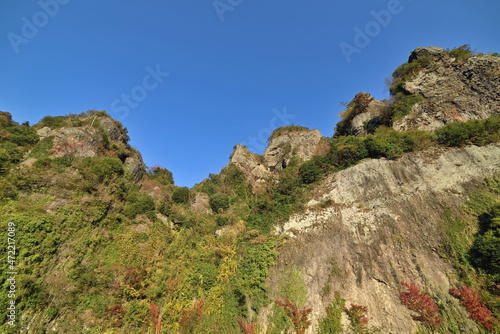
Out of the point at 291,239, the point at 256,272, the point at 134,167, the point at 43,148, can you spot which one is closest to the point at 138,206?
the point at 134,167

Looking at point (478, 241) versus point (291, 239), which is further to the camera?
point (291, 239)

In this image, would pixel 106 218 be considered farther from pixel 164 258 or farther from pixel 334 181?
pixel 334 181

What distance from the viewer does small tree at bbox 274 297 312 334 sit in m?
9.35

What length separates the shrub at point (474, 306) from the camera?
7021mm

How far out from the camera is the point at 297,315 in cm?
976

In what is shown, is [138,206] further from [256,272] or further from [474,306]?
[474,306]

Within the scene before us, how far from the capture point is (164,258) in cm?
1362

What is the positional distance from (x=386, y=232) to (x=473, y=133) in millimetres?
10702

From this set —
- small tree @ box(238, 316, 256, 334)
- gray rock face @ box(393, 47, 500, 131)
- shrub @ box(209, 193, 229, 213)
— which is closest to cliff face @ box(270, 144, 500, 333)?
small tree @ box(238, 316, 256, 334)

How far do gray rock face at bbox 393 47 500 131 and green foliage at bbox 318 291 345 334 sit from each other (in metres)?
18.6

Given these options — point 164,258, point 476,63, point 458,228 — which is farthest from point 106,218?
point 476,63

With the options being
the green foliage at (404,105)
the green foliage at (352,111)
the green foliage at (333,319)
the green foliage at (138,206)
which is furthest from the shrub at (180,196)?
the green foliage at (404,105)

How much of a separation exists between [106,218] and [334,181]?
19753 mm

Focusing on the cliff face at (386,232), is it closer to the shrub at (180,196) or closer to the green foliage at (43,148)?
the shrub at (180,196)
